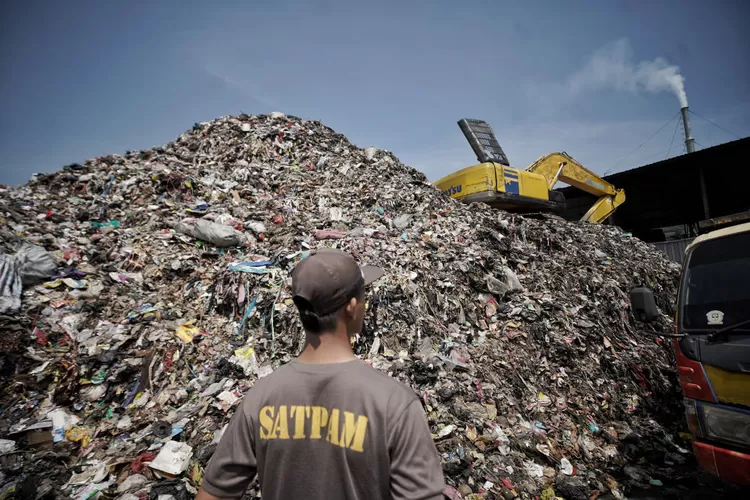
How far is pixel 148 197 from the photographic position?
24.2 feet

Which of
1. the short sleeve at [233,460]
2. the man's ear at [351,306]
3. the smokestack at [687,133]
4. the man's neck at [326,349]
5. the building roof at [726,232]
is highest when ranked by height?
the smokestack at [687,133]

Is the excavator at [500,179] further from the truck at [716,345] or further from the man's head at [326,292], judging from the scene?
the man's head at [326,292]

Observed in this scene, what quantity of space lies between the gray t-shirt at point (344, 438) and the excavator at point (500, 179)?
7.64 meters

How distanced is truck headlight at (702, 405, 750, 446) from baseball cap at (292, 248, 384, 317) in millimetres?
3015

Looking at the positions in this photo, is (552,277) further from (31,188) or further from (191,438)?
(31,188)

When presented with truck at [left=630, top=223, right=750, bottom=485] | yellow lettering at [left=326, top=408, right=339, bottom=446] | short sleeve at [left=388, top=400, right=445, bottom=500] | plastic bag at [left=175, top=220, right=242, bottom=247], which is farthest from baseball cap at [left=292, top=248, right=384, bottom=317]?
plastic bag at [left=175, top=220, right=242, bottom=247]

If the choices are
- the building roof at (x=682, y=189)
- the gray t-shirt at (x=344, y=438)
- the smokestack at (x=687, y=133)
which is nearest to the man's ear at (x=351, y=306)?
the gray t-shirt at (x=344, y=438)

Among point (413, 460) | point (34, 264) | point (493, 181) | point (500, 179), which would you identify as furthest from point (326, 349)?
point (500, 179)

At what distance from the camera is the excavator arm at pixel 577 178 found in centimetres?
968

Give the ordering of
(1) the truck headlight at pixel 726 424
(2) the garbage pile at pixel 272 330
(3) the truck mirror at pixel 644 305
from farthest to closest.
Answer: (2) the garbage pile at pixel 272 330 → (3) the truck mirror at pixel 644 305 → (1) the truck headlight at pixel 726 424

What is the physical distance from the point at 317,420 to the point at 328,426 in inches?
1.6

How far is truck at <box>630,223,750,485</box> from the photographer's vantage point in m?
2.46

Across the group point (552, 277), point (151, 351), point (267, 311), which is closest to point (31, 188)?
point (151, 351)

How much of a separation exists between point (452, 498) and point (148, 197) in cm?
763
